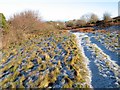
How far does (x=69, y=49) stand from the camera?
56.4ft

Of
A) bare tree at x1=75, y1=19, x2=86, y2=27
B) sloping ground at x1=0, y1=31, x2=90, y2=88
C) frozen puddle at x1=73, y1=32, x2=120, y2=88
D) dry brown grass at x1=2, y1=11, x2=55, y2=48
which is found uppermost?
dry brown grass at x1=2, y1=11, x2=55, y2=48

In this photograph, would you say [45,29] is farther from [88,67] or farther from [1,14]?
[88,67]

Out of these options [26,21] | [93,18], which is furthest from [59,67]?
[93,18]

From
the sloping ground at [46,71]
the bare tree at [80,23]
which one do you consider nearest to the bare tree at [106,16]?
the bare tree at [80,23]

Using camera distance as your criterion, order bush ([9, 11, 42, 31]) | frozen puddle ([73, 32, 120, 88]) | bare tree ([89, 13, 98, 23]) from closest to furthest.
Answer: frozen puddle ([73, 32, 120, 88]) < bush ([9, 11, 42, 31]) < bare tree ([89, 13, 98, 23])

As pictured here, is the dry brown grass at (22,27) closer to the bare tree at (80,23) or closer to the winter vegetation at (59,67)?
the winter vegetation at (59,67)

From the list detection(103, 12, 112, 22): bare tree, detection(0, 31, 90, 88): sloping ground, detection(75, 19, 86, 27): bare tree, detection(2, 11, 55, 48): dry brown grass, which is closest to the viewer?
detection(0, 31, 90, 88): sloping ground

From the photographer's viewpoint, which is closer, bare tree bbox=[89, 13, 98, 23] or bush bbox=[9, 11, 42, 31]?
bush bbox=[9, 11, 42, 31]

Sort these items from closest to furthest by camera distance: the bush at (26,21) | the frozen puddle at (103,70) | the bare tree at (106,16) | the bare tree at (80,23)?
1. the frozen puddle at (103,70)
2. the bush at (26,21)
3. the bare tree at (106,16)
4. the bare tree at (80,23)

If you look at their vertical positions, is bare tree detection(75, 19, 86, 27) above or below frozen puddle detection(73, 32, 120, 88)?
below

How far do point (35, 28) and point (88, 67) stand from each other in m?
17.4

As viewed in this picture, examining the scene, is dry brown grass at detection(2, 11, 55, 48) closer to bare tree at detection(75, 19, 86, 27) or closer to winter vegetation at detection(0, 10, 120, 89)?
winter vegetation at detection(0, 10, 120, 89)

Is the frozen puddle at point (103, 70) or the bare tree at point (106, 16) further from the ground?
the bare tree at point (106, 16)

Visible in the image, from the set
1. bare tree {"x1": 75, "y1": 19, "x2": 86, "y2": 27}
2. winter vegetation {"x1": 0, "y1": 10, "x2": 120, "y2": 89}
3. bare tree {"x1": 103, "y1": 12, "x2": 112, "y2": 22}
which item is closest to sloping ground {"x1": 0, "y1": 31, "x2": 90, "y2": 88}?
winter vegetation {"x1": 0, "y1": 10, "x2": 120, "y2": 89}
